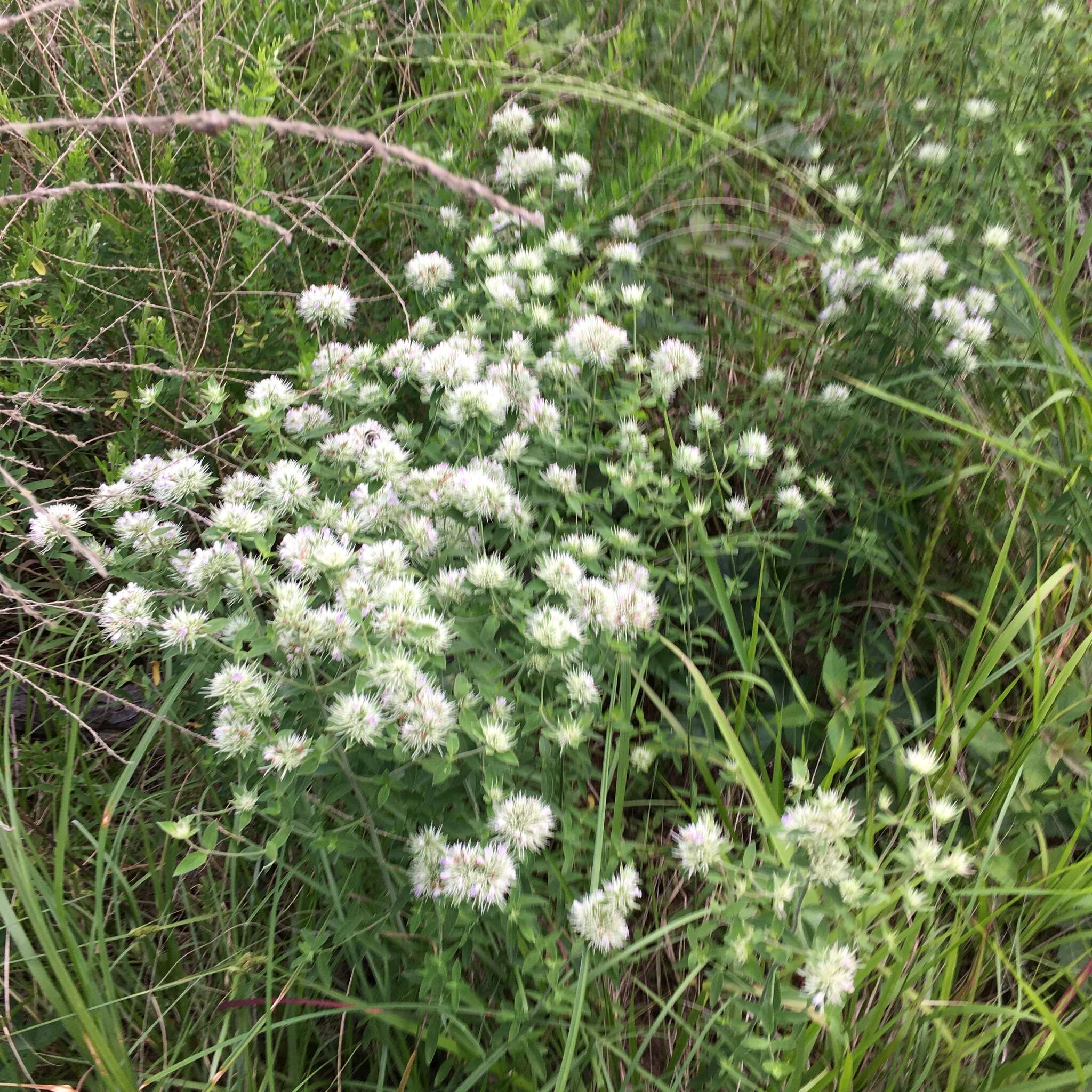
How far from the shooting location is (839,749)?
5.37ft

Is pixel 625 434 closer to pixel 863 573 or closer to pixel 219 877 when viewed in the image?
pixel 863 573

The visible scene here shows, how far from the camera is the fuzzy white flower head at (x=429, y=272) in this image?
1976 millimetres

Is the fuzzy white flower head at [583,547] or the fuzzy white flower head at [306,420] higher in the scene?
the fuzzy white flower head at [583,547]

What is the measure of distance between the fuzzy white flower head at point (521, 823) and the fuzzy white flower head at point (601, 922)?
0.36 ft

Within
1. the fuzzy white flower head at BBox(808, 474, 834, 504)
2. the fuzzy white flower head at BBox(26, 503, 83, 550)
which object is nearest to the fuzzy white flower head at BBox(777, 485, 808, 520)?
the fuzzy white flower head at BBox(808, 474, 834, 504)

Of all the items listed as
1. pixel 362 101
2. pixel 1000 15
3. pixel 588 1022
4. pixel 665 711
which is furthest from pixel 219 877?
pixel 1000 15

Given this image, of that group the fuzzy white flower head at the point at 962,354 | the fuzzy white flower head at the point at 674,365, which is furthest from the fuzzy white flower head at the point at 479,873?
the fuzzy white flower head at the point at 962,354

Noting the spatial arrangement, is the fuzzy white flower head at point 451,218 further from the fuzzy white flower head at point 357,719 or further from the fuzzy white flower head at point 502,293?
the fuzzy white flower head at point 357,719

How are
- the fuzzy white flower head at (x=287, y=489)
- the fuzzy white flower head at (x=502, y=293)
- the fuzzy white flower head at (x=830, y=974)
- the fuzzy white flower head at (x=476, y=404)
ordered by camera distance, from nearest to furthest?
the fuzzy white flower head at (x=830, y=974) → the fuzzy white flower head at (x=287, y=489) → the fuzzy white flower head at (x=476, y=404) → the fuzzy white flower head at (x=502, y=293)

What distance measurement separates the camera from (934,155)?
7.13 ft

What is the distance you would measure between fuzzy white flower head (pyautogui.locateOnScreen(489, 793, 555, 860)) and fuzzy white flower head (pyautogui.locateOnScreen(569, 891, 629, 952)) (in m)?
0.11

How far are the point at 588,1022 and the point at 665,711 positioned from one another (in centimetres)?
60

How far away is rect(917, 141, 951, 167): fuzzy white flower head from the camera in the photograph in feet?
7.12

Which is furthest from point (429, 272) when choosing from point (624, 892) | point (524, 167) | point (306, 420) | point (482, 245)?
point (624, 892)
